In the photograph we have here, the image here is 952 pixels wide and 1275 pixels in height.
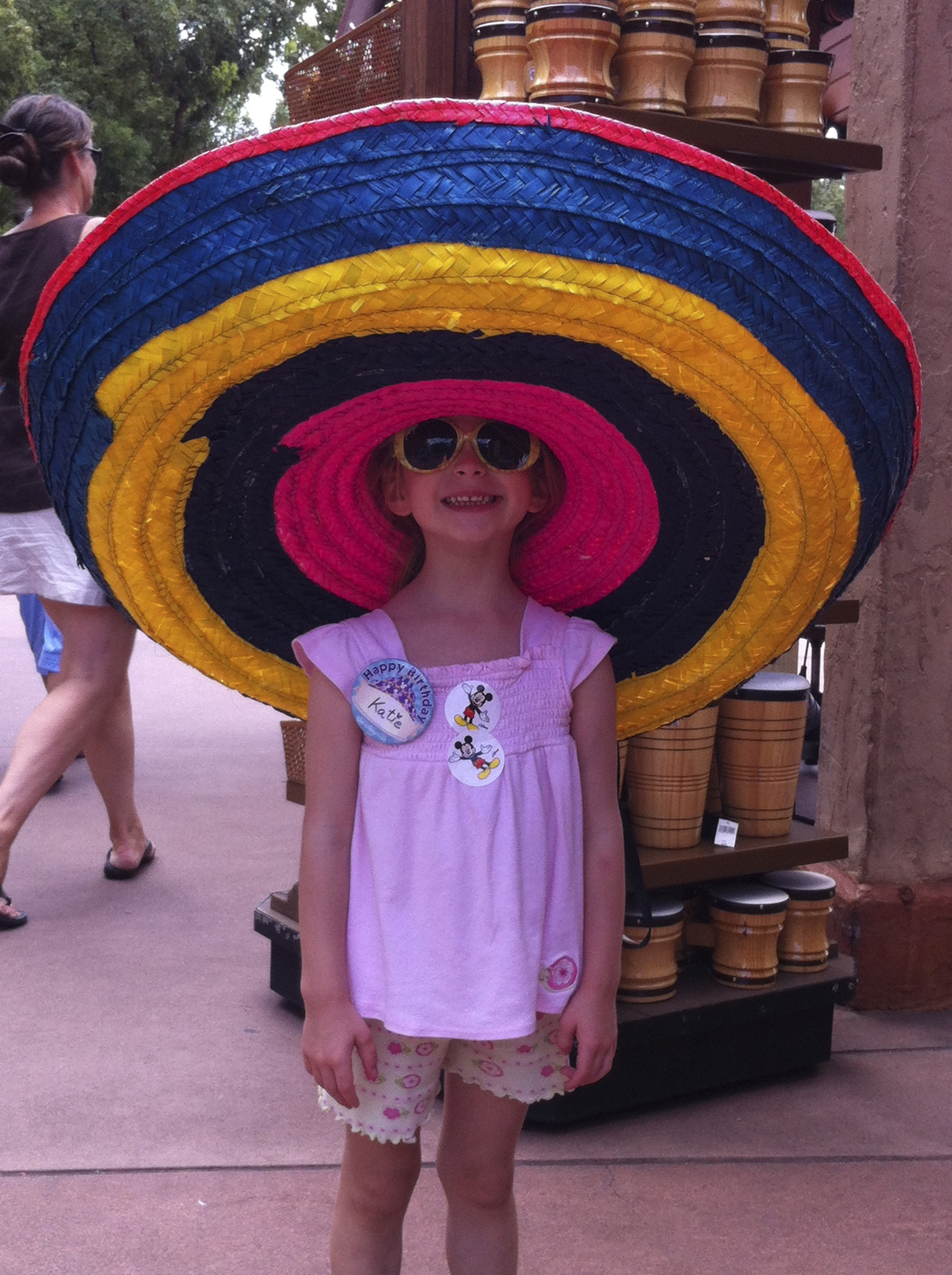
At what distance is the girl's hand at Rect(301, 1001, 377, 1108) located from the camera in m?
1.76

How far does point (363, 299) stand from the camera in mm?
1395

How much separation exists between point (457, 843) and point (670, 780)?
1.35 m

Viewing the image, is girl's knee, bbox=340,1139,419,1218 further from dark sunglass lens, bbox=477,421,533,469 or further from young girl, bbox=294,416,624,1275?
dark sunglass lens, bbox=477,421,533,469

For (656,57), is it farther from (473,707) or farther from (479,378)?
(473,707)

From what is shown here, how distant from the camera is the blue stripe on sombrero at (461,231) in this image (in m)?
1.36

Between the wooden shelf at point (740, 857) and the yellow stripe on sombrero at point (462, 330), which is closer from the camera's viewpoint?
the yellow stripe on sombrero at point (462, 330)

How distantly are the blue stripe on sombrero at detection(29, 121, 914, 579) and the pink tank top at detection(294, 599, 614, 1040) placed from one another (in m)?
0.55

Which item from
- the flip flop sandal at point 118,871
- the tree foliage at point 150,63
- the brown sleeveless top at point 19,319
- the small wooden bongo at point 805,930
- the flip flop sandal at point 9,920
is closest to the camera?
the small wooden bongo at point 805,930

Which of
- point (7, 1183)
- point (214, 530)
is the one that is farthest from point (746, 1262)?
point (214, 530)

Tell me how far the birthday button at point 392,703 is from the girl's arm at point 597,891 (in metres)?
0.23

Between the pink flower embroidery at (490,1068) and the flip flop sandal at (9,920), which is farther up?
the pink flower embroidery at (490,1068)

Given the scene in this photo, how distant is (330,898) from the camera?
179cm

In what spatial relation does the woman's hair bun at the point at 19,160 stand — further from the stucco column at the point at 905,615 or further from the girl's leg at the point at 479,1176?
the girl's leg at the point at 479,1176

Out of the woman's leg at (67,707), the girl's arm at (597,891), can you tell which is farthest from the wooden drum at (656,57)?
the woman's leg at (67,707)
